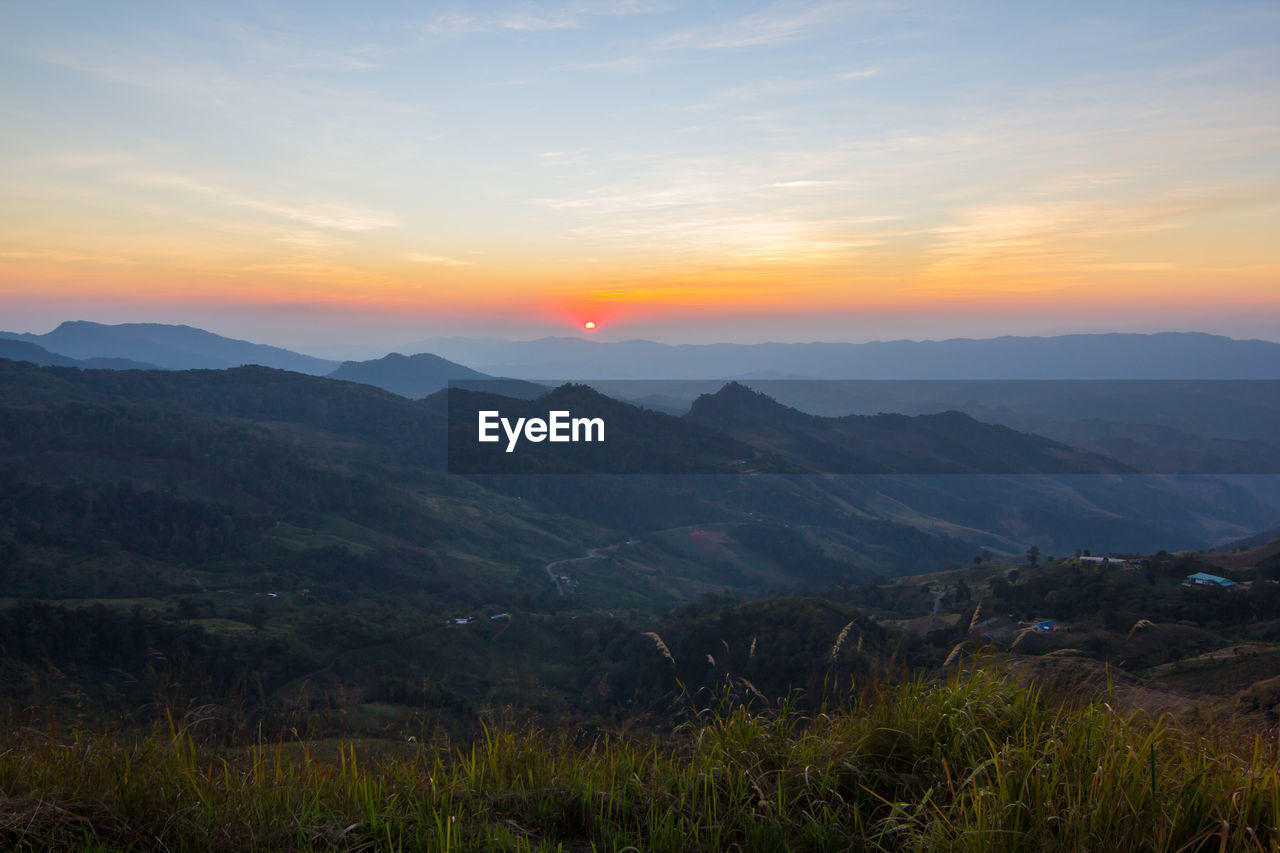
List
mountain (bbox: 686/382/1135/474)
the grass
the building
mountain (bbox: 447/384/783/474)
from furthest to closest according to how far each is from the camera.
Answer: mountain (bbox: 686/382/1135/474) → mountain (bbox: 447/384/783/474) → the building → the grass

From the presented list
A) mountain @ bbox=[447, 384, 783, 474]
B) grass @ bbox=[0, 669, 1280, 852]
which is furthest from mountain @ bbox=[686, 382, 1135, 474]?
grass @ bbox=[0, 669, 1280, 852]

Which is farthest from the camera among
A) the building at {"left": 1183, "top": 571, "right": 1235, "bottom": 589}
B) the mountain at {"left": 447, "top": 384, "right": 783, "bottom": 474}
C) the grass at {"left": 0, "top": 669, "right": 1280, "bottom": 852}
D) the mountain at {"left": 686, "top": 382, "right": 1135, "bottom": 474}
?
the mountain at {"left": 686, "top": 382, "right": 1135, "bottom": 474}

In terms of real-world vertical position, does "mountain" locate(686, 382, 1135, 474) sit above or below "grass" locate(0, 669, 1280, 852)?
below

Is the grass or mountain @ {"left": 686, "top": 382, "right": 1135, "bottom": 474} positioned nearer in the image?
the grass

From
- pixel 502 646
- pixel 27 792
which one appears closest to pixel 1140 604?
Answer: pixel 502 646

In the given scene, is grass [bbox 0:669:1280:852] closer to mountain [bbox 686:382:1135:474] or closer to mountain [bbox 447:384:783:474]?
mountain [bbox 447:384:783:474]

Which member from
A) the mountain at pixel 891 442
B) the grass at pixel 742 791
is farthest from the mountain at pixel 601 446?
the grass at pixel 742 791

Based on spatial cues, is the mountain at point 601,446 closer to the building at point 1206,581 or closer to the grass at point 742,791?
the building at point 1206,581

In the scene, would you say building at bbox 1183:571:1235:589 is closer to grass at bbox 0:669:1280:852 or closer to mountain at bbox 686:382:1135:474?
grass at bbox 0:669:1280:852
